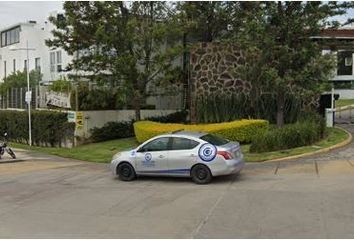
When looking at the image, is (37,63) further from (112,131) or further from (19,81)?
(112,131)

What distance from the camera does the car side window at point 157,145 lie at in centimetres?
1639

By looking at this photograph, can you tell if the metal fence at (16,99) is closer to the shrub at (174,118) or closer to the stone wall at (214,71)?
the shrub at (174,118)

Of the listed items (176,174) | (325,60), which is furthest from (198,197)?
(325,60)

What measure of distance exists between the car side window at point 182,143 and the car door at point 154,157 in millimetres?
192

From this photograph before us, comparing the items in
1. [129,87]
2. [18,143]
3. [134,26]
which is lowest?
[18,143]

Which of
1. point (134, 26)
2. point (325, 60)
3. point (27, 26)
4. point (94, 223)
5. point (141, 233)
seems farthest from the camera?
point (27, 26)

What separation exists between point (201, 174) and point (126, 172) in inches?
99.9

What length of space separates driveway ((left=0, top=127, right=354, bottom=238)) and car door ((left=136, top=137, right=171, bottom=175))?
1.23ft

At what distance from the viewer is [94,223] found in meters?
10.5

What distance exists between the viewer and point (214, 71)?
91.3 ft

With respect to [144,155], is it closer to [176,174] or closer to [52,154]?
[176,174]

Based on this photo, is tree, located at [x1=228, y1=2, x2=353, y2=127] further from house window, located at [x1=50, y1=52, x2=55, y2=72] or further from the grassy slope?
house window, located at [x1=50, y1=52, x2=55, y2=72]

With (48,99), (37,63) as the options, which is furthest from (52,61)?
(48,99)

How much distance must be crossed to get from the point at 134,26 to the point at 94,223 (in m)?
17.6
